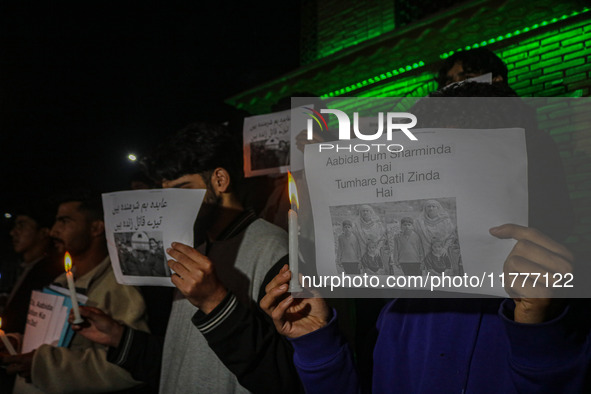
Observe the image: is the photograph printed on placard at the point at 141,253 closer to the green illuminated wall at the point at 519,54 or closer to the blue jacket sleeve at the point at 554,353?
the blue jacket sleeve at the point at 554,353

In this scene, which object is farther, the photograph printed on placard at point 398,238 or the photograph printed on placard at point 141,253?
the photograph printed on placard at point 141,253

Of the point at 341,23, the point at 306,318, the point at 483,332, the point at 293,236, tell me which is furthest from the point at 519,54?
the point at 293,236

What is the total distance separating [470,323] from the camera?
1.16 meters

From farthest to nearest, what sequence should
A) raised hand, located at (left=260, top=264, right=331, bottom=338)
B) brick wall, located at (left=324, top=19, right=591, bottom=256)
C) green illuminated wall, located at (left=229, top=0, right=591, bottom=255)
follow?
green illuminated wall, located at (left=229, top=0, right=591, bottom=255) → brick wall, located at (left=324, top=19, right=591, bottom=256) → raised hand, located at (left=260, top=264, right=331, bottom=338)

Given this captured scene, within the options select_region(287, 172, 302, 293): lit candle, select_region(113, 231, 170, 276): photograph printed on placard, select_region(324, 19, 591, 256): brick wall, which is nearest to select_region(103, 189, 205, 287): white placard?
select_region(113, 231, 170, 276): photograph printed on placard

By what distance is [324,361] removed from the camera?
4.00 ft

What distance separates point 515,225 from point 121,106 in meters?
6.51

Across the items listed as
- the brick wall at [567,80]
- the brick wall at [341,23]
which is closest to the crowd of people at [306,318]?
the brick wall at [567,80]

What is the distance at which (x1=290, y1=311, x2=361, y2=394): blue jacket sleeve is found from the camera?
1.21m

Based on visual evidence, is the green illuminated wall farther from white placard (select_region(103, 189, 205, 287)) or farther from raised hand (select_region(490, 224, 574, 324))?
white placard (select_region(103, 189, 205, 287))

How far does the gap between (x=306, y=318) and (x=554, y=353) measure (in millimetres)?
639

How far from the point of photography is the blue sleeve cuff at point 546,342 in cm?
88

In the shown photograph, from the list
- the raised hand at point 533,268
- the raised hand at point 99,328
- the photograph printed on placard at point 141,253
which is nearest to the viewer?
the raised hand at point 533,268

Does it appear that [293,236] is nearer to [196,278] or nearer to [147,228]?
[196,278]
